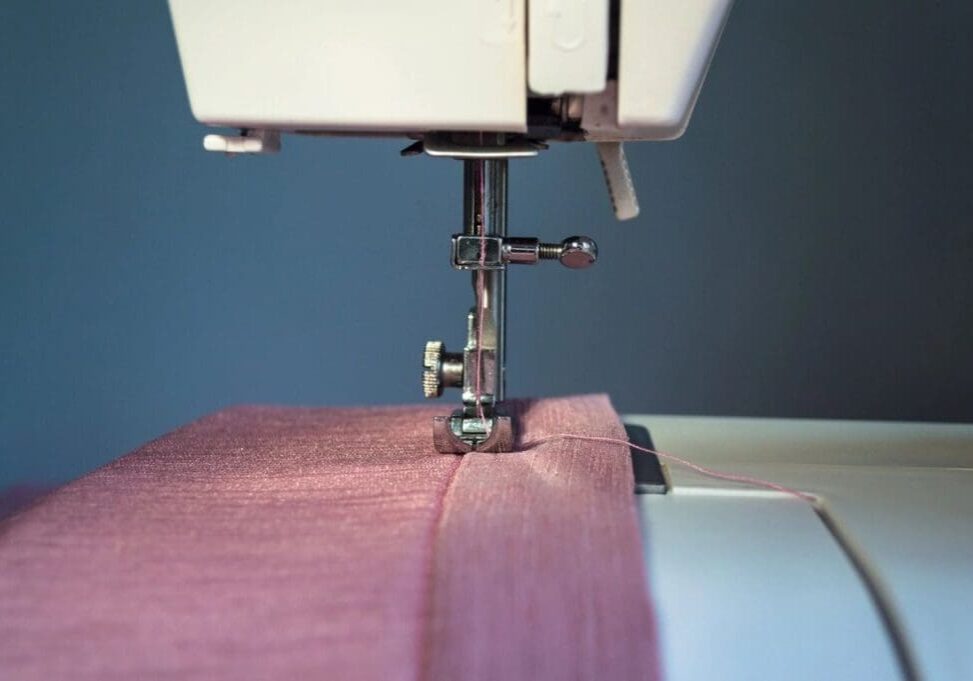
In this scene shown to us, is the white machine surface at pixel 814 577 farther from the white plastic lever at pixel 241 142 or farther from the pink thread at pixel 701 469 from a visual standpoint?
the white plastic lever at pixel 241 142

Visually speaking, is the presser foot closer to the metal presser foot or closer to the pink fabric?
the metal presser foot

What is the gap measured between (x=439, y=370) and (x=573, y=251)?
0.44 feet

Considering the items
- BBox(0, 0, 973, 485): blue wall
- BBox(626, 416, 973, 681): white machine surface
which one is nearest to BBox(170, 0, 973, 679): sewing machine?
BBox(626, 416, 973, 681): white machine surface

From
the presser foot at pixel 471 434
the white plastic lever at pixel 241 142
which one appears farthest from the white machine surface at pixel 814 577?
the white plastic lever at pixel 241 142

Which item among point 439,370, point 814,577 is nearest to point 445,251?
point 439,370

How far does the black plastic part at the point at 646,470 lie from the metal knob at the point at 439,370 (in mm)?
141

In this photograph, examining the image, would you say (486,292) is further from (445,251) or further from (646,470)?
(445,251)

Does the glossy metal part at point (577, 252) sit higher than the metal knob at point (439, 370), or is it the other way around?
the glossy metal part at point (577, 252)

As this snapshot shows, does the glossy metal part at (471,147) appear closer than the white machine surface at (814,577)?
No

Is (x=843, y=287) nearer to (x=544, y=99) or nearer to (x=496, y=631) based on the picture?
(x=544, y=99)

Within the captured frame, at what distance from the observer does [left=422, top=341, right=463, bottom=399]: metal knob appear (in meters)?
0.73

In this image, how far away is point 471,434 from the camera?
2.32 feet

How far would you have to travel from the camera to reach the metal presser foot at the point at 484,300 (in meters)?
0.70

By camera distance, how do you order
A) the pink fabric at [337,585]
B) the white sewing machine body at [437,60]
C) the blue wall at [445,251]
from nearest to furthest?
the pink fabric at [337,585] < the white sewing machine body at [437,60] < the blue wall at [445,251]
